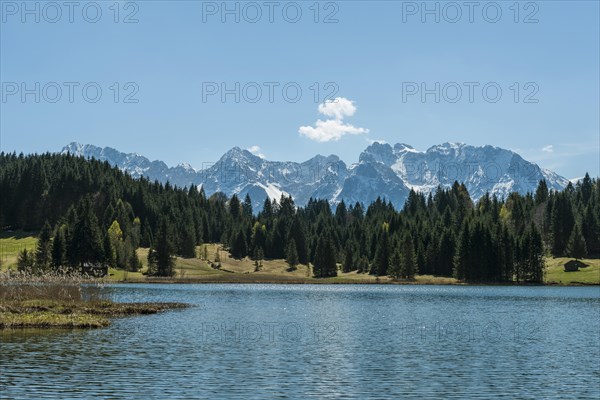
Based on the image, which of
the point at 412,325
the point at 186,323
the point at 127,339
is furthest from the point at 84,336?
the point at 412,325

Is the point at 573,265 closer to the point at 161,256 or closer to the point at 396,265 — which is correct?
the point at 396,265

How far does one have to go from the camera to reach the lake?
34.0 m

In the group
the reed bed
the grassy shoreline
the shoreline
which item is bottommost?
the shoreline

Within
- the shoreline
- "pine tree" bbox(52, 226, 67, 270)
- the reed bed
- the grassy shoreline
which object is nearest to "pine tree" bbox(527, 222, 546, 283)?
the shoreline

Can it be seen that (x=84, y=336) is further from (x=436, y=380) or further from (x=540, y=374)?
(x=540, y=374)

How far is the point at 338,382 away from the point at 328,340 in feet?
60.9

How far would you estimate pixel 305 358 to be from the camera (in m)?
44.8

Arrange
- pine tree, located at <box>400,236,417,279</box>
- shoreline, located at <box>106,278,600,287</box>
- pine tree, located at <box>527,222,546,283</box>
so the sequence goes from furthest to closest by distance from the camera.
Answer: pine tree, located at <box>400,236,417,279</box> < pine tree, located at <box>527,222,546,283</box> < shoreline, located at <box>106,278,600,287</box>

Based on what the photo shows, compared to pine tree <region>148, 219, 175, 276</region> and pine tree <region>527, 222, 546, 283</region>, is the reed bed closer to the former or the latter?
pine tree <region>148, 219, 175, 276</region>

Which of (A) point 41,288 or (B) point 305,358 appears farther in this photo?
(A) point 41,288

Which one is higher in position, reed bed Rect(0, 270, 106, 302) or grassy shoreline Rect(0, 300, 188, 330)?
reed bed Rect(0, 270, 106, 302)

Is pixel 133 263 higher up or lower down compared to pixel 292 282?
higher up

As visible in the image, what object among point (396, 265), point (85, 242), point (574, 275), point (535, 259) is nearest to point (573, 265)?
point (574, 275)

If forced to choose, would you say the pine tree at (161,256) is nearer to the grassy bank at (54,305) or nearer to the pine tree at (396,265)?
the pine tree at (396,265)
